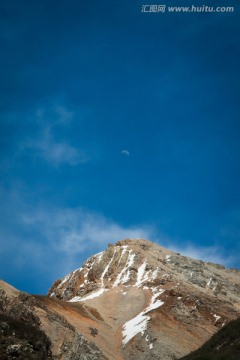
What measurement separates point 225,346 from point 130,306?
145 ft

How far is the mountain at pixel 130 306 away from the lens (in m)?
52.2

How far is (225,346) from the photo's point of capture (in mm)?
34500

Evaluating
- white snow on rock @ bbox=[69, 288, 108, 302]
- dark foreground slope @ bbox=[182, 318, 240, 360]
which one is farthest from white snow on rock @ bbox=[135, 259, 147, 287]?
dark foreground slope @ bbox=[182, 318, 240, 360]

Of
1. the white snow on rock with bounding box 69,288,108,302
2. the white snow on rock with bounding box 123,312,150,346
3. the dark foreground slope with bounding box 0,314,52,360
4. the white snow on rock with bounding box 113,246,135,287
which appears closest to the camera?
the dark foreground slope with bounding box 0,314,52,360

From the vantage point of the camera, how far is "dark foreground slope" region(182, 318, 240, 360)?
3039cm

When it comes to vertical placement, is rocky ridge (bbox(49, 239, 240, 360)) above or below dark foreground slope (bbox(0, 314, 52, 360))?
above

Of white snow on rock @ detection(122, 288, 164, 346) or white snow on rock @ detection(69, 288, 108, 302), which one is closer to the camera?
white snow on rock @ detection(122, 288, 164, 346)

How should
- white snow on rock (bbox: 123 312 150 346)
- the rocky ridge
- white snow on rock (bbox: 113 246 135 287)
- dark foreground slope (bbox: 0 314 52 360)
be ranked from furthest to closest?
white snow on rock (bbox: 113 246 135 287) → white snow on rock (bbox: 123 312 150 346) → the rocky ridge → dark foreground slope (bbox: 0 314 52 360)

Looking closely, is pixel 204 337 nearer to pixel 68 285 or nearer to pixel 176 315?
pixel 176 315

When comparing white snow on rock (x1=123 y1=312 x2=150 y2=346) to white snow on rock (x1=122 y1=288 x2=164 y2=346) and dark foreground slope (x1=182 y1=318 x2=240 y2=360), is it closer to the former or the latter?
white snow on rock (x1=122 y1=288 x2=164 y2=346)

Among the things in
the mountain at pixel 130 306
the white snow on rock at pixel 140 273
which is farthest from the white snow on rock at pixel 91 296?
the white snow on rock at pixel 140 273

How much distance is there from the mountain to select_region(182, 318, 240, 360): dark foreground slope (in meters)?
14.0

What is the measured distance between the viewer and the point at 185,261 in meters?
115

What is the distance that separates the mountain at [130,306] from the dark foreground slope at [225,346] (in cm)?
1403
